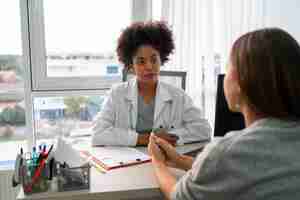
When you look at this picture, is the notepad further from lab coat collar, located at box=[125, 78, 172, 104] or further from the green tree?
the green tree

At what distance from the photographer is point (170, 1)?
230cm

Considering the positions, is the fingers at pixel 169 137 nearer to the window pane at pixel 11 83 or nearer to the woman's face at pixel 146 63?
the woman's face at pixel 146 63

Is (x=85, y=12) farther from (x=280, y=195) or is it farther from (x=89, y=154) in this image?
(x=280, y=195)

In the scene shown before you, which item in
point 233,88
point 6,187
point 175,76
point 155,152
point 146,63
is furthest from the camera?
point 6,187

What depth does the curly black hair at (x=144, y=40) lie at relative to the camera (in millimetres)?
1887

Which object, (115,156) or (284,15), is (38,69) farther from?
(284,15)

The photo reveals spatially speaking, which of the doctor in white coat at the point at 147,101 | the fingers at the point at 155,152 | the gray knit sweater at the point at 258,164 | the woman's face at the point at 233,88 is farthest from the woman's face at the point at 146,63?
the gray knit sweater at the point at 258,164

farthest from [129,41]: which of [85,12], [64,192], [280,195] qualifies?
[280,195]

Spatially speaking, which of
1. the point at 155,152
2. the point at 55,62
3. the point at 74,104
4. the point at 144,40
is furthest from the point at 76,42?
the point at 155,152

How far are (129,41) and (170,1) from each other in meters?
0.58

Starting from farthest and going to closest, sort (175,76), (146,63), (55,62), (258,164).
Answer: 1. (55,62)
2. (175,76)
3. (146,63)
4. (258,164)

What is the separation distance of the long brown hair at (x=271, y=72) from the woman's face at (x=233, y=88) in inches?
1.0

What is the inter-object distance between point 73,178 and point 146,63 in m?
0.84

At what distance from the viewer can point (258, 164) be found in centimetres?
80
